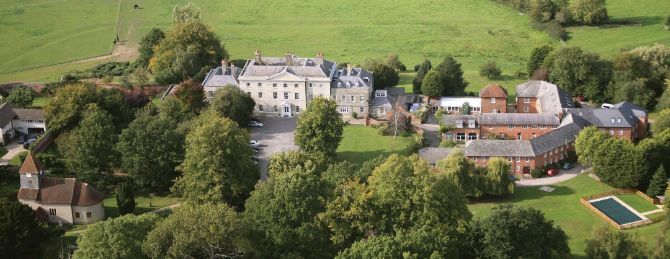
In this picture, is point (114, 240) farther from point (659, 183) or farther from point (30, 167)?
point (659, 183)

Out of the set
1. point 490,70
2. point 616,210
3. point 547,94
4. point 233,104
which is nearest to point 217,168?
point 233,104

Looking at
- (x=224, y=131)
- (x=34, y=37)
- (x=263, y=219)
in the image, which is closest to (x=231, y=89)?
(x=224, y=131)

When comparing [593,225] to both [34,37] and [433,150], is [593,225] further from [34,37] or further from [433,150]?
[34,37]

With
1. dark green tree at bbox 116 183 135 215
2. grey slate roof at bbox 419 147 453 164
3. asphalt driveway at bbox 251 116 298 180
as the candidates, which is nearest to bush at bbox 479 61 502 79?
asphalt driveway at bbox 251 116 298 180

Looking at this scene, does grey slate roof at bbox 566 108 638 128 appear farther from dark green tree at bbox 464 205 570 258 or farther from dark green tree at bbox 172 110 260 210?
dark green tree at bbox 172 110 260 210

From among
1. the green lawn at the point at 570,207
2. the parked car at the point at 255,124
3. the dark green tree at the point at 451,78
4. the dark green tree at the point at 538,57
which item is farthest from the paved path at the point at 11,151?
the dark green tree at the point at 538,57
